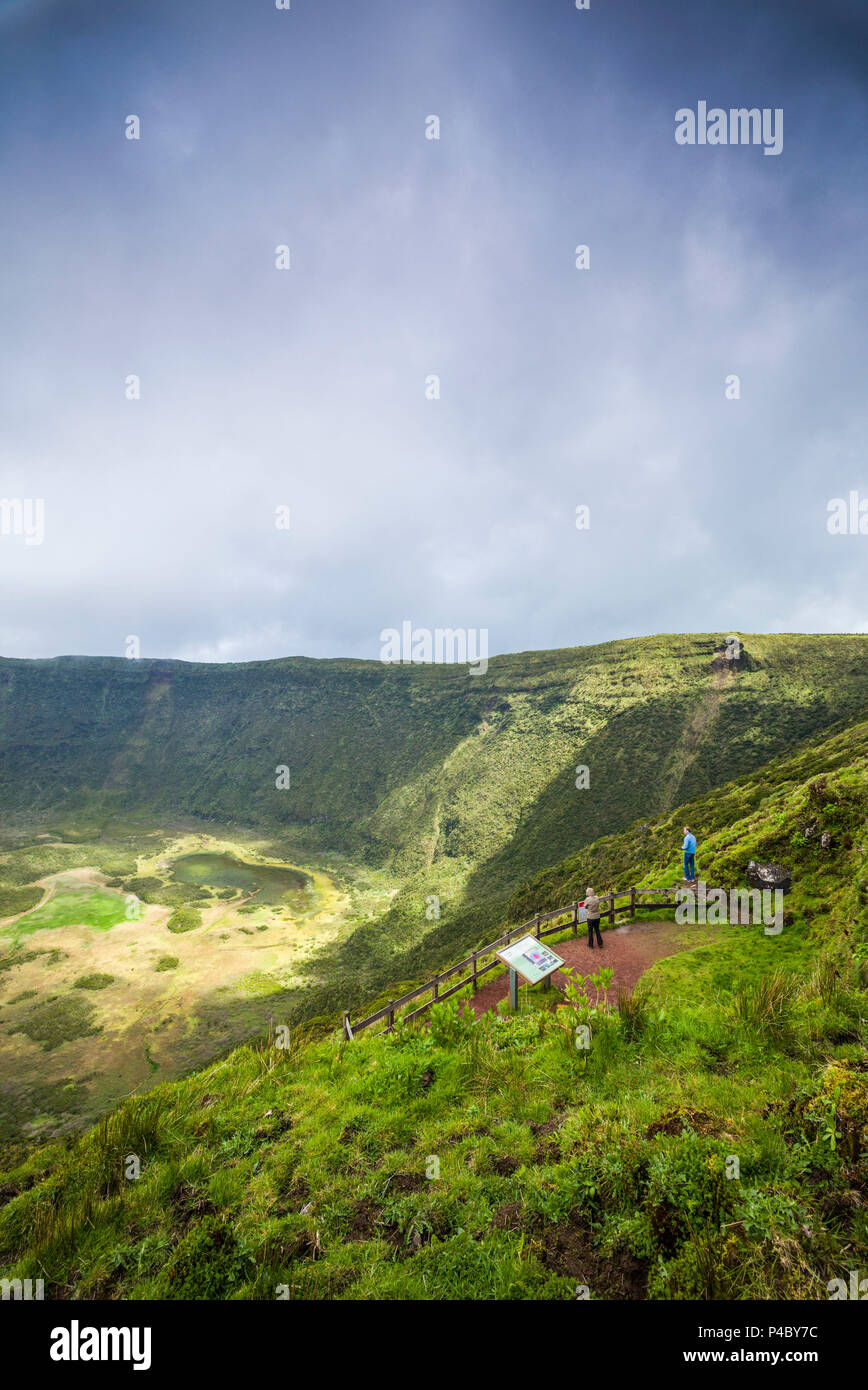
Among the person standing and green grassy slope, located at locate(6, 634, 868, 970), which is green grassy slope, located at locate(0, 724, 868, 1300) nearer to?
the person standing

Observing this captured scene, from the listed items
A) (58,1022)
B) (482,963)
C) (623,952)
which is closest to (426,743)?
(58,1022)

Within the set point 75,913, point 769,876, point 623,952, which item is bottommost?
point 75,913

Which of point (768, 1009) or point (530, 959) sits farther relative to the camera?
point (530, 959)

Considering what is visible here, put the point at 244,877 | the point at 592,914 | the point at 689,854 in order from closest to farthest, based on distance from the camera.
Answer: the point at 592,914, the point at 689,854, the point at 244,877

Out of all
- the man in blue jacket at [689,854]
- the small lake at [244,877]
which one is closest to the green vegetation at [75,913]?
the small lake at [244,877]

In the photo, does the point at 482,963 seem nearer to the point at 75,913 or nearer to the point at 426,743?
the point at 75,913
